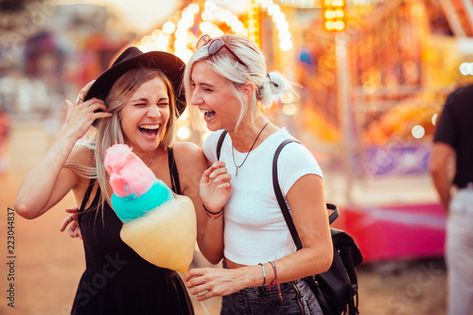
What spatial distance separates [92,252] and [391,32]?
7455 millimetres

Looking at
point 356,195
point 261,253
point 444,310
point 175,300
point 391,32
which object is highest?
point 391,32

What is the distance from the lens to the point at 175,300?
237cm

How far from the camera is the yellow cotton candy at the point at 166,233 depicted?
190cm

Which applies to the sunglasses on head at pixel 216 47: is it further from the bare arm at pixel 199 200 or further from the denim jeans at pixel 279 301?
the denim jeans at pixel 279 301

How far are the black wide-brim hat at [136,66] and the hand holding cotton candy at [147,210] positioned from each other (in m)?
0.45

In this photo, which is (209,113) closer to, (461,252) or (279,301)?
(279,301)

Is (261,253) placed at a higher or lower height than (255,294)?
higher

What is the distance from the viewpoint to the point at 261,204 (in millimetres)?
2062

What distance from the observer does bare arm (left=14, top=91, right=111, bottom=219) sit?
216 centimetres

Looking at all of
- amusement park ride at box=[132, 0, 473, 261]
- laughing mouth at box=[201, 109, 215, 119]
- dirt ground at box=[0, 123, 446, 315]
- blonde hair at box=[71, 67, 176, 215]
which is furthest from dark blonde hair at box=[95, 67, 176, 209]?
dirt ground at box=[0, 123, 446, 315]

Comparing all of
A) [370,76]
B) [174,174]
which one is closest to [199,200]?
[174,174]

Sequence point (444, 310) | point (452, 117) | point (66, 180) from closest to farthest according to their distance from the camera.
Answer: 1. point (66, 180)
2. point (452, 117)
3. point (444, 310)

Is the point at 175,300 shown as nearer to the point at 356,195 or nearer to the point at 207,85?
the point at 207,85

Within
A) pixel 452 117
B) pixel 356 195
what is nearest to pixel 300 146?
pixel 452 117
